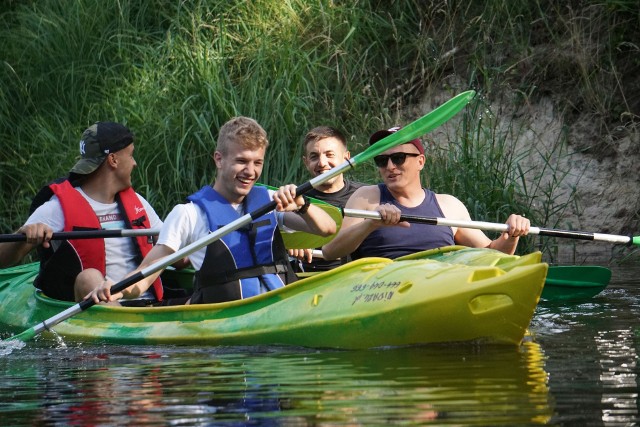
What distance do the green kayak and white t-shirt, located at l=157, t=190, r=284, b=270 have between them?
0.29 m

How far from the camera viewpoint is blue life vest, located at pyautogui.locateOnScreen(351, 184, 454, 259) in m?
6.04

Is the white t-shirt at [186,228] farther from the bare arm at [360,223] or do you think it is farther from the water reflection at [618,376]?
the water reflection at [618,376]

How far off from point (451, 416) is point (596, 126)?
7115 mm

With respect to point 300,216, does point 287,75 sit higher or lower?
higher

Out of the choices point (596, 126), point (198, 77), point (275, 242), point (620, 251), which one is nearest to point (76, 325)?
point (275, 242)

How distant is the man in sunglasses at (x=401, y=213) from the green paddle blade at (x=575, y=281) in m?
1.12

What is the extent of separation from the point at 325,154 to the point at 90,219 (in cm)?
148

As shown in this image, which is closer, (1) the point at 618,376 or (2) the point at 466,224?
(1) the point at 618,376

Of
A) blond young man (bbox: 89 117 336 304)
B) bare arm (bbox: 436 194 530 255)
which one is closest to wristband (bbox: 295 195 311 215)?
blond young man (bbox: 89 117 336 304)

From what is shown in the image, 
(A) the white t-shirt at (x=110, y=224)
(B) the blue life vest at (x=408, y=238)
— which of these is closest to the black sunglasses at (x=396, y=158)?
(B) the blue life vest at (x=408, y=238)

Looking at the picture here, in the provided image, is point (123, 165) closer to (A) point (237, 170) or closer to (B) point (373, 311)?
(A) point (237, 170)

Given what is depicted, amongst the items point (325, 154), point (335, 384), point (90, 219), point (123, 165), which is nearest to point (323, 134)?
point (325, 154)

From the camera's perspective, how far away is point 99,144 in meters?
6.51

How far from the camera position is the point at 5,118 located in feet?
36.8
